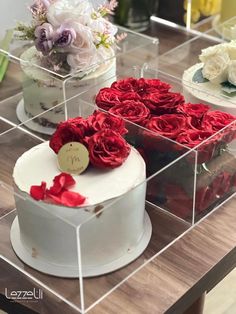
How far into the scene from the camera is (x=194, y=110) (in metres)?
1.18

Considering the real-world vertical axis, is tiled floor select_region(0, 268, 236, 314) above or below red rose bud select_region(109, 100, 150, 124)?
below

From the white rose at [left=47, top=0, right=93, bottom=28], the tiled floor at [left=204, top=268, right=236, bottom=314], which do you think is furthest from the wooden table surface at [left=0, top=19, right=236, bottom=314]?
the tiled floor at [left=204, top=268, right=236, bottom=314]

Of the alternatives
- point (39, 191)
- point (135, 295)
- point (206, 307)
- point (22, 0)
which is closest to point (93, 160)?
point (39, 191)

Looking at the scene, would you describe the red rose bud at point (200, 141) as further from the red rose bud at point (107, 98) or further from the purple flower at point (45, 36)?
the purple flower at point (45, 36)

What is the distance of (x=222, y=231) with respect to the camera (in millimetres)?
1136

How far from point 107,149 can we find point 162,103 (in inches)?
8.9

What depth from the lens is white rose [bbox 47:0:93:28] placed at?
1.36 meters

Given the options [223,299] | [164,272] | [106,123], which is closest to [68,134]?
[106,123]

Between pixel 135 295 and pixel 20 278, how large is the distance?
0.20 m

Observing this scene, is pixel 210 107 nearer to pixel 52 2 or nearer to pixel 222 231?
pixel 222 231

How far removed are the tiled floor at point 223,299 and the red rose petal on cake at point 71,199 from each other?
814mm

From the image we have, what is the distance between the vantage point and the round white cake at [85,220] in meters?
0.94

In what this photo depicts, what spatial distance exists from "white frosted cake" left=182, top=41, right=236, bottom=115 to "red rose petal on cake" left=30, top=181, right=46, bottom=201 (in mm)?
483

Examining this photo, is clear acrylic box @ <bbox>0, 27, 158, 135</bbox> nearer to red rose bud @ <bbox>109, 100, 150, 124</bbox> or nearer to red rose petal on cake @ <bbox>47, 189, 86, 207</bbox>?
red rose bud @ <bbox>109, 100, 150, 124</bbox>
